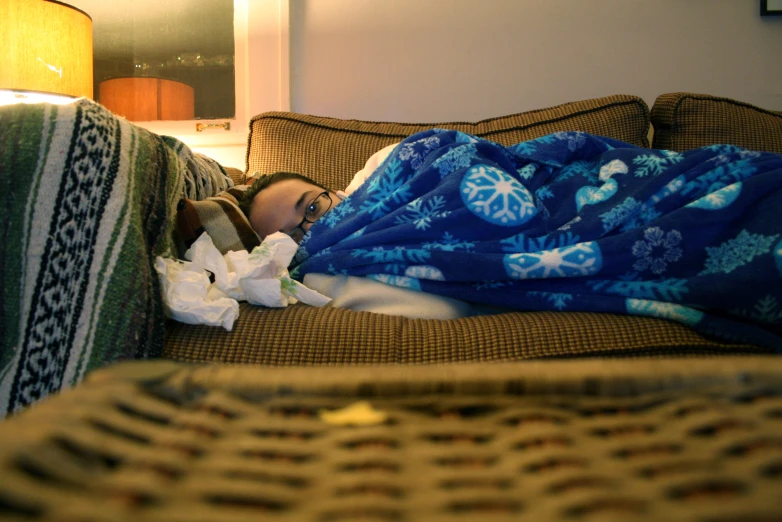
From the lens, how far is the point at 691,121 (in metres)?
1.22

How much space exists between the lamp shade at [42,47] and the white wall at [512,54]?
0.64 metres

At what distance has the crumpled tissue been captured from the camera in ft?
2.17

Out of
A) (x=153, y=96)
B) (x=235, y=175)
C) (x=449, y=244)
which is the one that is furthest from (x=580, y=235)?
(x=153, y=96)

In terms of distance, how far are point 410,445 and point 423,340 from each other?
0.41m

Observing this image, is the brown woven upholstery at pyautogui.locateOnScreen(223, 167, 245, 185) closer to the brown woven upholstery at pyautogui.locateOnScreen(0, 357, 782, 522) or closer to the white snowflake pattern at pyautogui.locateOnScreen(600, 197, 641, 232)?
the white snowflake pattern at pyautogui.locateOnScreen(600, 197, 641, 232)

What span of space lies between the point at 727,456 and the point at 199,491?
22 cm

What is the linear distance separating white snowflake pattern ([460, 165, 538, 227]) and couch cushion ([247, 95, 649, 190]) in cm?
47

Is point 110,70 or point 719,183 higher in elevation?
point 110,70

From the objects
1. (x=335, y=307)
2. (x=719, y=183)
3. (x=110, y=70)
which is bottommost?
(x=335, y=307)

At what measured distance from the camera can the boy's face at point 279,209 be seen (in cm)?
103

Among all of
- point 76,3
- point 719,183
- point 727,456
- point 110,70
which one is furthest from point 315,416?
point 76,3

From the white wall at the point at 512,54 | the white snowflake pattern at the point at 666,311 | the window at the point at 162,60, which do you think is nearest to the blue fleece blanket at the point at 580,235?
the white snowflake pattern at the point at 666,311

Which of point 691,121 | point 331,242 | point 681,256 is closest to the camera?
point 681,256

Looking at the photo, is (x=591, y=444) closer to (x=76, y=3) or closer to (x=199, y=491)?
(x=199, y=491)
